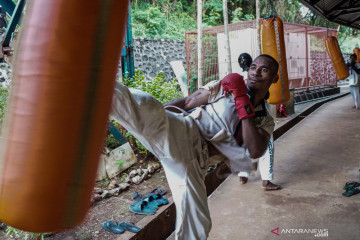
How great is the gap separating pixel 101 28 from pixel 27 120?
0.26m

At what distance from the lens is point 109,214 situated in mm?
2924

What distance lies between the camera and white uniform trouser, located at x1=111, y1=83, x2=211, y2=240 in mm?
1658

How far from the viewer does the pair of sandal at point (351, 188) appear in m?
3.53

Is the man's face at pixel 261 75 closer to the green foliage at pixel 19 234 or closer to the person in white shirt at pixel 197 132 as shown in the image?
the person in white shirt at pixel 197 132

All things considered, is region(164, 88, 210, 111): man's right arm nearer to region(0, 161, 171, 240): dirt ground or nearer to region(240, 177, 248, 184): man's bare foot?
region(0, 161, 171, 240): dirt ground

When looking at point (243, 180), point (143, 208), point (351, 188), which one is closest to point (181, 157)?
point (143, 208)

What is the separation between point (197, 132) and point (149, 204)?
1304 mm

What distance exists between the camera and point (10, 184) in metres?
0.68

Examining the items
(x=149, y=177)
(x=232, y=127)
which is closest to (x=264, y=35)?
(x=232, y=127)

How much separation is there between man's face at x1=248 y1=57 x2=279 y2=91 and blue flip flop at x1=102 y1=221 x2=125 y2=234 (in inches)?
59.9

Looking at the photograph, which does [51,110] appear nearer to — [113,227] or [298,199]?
[113,227]

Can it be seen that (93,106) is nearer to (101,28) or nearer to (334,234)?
(101,28)

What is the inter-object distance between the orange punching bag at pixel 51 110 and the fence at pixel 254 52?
8512mm

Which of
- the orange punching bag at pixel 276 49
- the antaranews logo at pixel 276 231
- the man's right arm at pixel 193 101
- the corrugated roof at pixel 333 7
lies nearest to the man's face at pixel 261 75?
the man's right arm at pixel 193 101
